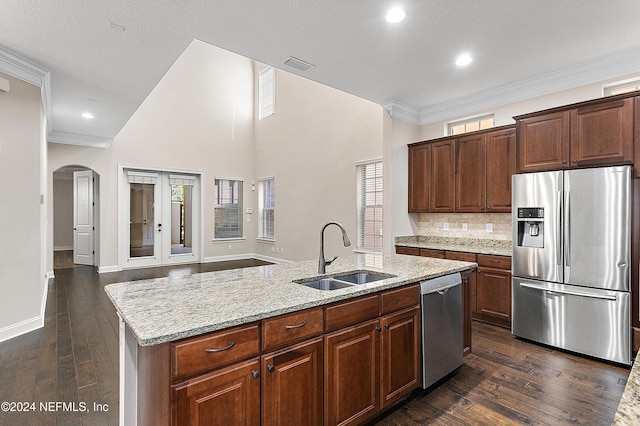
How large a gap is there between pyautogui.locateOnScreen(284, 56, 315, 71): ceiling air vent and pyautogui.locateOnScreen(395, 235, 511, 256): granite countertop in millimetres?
2744

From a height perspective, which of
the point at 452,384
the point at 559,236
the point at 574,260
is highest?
the point at 559,236

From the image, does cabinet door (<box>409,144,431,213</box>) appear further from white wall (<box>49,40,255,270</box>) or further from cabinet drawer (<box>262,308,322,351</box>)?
white wall (<box>49,40,255,270</box>)

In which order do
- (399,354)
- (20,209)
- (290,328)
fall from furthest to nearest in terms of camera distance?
1. (20,209)
2. (399,354)
3. (290,328)

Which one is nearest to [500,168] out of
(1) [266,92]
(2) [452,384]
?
(2) [452,384]

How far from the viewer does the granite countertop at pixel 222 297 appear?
4.45 ft

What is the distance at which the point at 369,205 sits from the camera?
605 cm

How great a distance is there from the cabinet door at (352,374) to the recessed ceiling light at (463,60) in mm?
2887

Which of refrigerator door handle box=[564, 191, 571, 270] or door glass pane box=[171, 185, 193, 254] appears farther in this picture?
door glass pane box=[171, 185, 193, 254]

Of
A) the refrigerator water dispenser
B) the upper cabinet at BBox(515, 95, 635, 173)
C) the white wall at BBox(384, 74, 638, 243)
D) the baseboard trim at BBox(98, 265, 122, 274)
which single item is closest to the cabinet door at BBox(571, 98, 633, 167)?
the upper cabinet at BBox(515, 95, 635, 173)

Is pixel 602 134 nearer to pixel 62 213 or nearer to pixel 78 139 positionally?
pixel 78 139

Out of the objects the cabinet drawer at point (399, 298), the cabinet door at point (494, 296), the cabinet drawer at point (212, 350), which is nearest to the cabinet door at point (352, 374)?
the cabinet drawer at point (399, 298)

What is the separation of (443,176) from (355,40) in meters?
2.47

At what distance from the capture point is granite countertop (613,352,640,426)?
72 cm

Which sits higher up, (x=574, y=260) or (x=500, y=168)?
(x=500, y=168)
